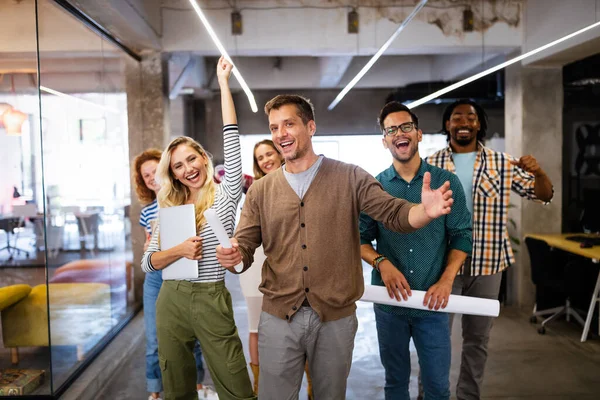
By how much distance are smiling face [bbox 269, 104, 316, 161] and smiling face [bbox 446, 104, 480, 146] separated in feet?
4.96

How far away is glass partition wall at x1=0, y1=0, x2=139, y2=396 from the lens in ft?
10.3

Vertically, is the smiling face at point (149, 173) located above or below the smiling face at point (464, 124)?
below

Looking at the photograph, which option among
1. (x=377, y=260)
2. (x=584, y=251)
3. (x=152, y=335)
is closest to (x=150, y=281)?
(x=152, y=335)

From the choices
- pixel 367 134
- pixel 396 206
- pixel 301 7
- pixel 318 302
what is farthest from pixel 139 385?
pixel 367 134

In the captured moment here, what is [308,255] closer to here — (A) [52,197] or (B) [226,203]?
(B) [226,203]

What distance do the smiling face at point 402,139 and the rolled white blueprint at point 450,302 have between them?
0.61m

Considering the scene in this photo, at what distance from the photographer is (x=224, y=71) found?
2309 mm

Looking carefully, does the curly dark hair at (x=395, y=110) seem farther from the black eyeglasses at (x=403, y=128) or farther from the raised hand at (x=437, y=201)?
the raised hand at (x=437, y=201)

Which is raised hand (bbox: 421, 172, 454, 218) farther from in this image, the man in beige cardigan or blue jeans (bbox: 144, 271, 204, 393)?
blue jeans (bbox: 144, 271, 204, 393)

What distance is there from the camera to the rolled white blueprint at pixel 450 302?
7.25 feet

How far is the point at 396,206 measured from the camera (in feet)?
6.27

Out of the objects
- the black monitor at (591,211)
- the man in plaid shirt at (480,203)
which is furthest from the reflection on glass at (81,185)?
the black monitor at (591,211)

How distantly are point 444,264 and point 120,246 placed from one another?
3653mm

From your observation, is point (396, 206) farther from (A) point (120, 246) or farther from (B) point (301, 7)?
(B) point (301, 7)
